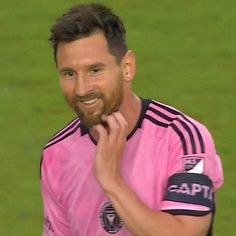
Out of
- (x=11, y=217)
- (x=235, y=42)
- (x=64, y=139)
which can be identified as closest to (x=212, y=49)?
(x=235, y=42)

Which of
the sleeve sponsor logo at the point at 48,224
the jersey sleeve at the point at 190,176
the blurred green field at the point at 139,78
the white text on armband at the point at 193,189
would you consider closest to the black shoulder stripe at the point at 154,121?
the jersey sleeve at the point at 190,176

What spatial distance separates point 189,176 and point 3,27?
7.63m

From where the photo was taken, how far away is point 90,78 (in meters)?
5.14

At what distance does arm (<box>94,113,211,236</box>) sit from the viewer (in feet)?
16.4

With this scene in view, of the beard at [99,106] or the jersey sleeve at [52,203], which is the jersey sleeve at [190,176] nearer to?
the beard at [99,106]

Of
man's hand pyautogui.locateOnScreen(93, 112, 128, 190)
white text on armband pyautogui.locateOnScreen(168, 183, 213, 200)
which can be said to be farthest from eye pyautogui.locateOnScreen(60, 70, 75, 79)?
white text on armband pyautogui.locateOnScreen(168, 183, 213, 200)

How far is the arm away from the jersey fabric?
0.25 ft

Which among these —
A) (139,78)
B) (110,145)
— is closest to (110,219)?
(110,145)

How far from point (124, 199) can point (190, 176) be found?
0.34 m

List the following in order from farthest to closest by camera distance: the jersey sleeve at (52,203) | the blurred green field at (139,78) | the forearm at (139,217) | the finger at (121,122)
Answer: the blurred green field at (139,78) → the jersey sleeve at (52,203) → the finger at (121,122) → the forearm at (139,217)

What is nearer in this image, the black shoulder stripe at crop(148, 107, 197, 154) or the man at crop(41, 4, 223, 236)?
the man at crop(41, 4, 223, 236)

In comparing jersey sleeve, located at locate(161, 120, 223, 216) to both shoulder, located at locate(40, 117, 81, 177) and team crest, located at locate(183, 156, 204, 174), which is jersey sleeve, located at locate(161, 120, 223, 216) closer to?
team crest, located at locate(183, 156, 204, 174)

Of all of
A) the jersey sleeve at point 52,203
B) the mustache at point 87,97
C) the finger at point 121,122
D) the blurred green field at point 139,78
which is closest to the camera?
the mustache at point 87,97

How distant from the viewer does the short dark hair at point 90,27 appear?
204 inches
